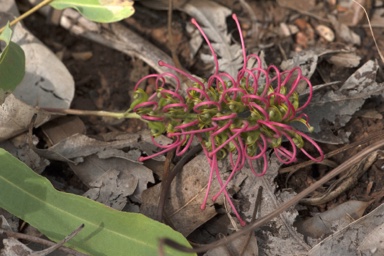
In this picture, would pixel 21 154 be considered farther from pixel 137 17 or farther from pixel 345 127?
pixel 345 127

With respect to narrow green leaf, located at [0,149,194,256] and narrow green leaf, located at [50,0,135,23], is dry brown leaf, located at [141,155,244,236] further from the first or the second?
narrow green leaf, located at [50,0,135,23]

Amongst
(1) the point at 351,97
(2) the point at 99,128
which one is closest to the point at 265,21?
(1) the point at 351,97

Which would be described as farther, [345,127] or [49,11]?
[49,11]

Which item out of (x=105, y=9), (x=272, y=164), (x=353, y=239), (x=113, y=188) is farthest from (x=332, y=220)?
(x=105, y=9)

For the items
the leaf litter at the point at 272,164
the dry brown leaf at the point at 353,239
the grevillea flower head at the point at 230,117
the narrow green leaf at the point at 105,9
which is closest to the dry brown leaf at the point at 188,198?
the leaf litter at the point at 272,164

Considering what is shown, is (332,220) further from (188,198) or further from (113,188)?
(113,188)

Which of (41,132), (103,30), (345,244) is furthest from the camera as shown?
(103,30)
